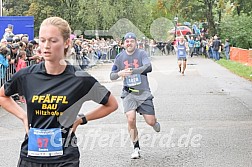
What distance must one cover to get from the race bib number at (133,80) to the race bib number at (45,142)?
3.91 m

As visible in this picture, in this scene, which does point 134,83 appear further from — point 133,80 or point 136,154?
point 136,154

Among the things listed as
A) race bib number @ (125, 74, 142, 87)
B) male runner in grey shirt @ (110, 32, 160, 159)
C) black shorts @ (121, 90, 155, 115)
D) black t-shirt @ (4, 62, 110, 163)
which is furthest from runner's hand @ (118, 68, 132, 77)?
black t-shirt @ (4, 62, 110, 163)

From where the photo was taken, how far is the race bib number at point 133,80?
753 centimetres

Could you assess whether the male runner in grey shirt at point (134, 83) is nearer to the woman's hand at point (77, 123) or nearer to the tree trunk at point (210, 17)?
the woman's hand at point (77, 123)

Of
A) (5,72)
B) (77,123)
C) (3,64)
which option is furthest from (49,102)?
(5,72)

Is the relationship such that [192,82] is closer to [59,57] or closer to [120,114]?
[120,114]

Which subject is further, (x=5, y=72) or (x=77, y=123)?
(x=5, y=72)

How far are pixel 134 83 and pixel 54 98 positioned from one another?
157 inches

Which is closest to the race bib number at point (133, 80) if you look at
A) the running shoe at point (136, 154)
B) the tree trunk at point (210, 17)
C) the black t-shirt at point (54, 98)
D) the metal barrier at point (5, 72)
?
the running shoe at point (136, 154)

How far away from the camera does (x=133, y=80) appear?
7.55 meters

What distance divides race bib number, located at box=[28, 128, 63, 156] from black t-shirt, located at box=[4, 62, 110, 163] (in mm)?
30

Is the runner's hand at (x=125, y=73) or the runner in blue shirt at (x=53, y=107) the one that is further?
the runner's hand at (x=125, y=73)

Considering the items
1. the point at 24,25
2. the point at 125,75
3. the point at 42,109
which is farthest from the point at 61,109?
the point at 24,25

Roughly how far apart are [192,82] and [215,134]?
35.6 ft
